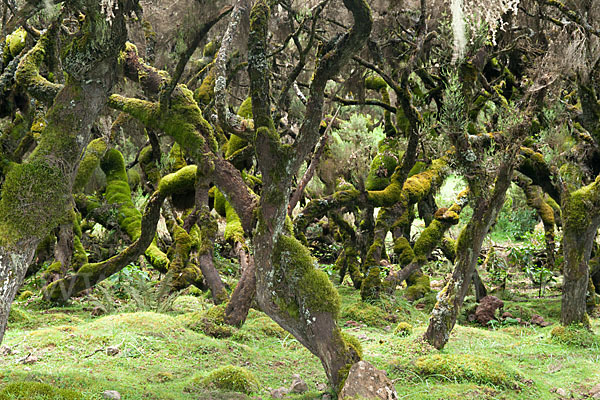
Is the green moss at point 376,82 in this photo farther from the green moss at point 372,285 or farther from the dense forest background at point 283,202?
the green moss at point 372,285

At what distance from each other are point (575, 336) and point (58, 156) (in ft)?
22.2

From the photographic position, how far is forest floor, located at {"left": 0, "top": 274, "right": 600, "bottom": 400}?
4707 millimetres

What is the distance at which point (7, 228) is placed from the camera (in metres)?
3.94

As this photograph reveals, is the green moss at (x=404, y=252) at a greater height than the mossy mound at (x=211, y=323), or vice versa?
the green moss at (x=404, y=252)

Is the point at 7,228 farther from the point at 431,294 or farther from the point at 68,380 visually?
the point at 431,294

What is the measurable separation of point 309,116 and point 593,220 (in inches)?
191

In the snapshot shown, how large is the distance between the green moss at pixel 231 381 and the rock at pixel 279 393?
0.57ft

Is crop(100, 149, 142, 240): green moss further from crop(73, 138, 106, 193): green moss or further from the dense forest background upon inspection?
crop(73, 138, 106, 193): green moss

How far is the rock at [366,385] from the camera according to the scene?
4.16 metres

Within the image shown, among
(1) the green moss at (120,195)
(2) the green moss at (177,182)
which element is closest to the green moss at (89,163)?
(1) the green moss at (120,195)

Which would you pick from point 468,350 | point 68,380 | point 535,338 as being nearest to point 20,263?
point 68,380

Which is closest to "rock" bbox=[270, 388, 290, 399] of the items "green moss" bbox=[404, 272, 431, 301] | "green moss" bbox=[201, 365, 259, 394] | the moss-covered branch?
"green moss" bbox=[201, 365, 259, 394]

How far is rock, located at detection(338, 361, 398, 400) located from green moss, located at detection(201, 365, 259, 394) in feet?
3.10

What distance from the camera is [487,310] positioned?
9.01m
